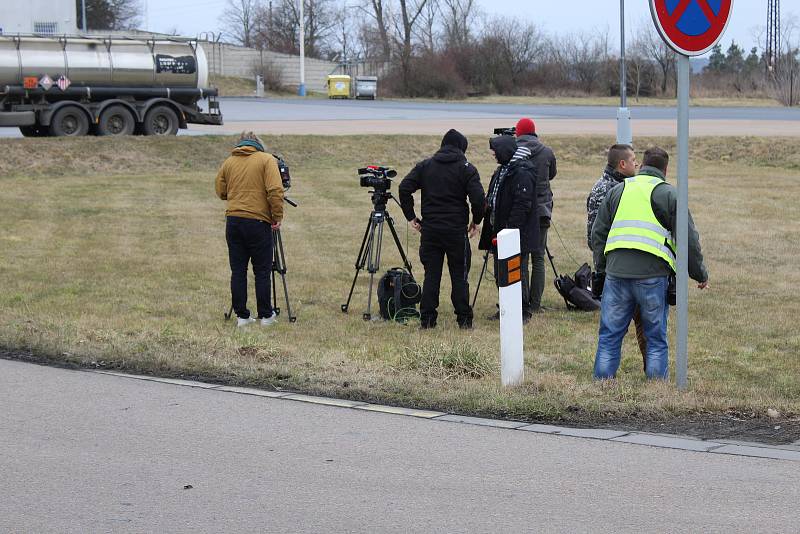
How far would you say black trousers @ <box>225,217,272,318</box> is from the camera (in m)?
10.8

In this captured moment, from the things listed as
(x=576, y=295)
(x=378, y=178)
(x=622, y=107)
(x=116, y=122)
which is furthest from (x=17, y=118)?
(x=576, y=295)

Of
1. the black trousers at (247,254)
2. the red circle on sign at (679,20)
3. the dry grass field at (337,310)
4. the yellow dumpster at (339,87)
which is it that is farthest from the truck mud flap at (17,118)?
the yellow dumpster at (339,87)

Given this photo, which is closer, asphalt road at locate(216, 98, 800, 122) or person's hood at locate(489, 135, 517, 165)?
person's hood at locate(489, 135, 517, 165)

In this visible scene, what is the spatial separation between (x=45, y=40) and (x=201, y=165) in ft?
18.1

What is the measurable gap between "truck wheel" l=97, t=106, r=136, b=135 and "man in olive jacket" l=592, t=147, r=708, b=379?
931 inches

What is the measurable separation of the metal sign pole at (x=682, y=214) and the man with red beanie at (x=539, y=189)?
141 inches

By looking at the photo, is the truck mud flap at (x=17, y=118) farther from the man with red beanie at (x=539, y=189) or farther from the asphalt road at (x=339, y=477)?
the asphalt road at (x=339, y=477)

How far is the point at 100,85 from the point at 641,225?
24.4 m

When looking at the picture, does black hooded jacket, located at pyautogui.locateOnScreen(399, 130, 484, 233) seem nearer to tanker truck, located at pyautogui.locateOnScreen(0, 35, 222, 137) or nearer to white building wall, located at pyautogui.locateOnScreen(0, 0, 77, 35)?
tanker truck, located at pyautogui.locateOnScreen(0, 35, 222, 137)

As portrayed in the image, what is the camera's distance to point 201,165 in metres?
28.1

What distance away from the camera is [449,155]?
34.8ft

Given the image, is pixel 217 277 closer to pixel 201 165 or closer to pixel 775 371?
pixel 775 371

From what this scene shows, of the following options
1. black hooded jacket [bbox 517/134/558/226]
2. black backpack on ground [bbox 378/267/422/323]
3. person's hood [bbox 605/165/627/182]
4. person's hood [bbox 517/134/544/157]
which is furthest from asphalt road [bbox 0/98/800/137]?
person's hood [bbox 605/165/627/182]

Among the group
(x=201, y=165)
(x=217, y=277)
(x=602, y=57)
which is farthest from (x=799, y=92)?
(x=217, y=277)
